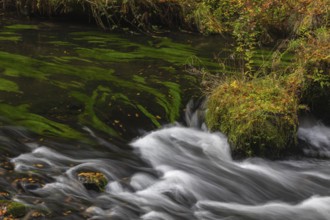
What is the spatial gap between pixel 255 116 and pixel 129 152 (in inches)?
66.3

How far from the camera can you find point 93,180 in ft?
17.6

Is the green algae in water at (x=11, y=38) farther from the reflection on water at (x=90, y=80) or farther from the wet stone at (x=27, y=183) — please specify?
the wet stone at (x=27, y=183)

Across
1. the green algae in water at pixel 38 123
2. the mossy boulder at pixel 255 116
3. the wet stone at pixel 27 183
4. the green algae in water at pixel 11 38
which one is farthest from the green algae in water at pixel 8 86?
the mossy boulder at pixel 255 116

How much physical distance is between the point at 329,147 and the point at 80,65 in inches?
171

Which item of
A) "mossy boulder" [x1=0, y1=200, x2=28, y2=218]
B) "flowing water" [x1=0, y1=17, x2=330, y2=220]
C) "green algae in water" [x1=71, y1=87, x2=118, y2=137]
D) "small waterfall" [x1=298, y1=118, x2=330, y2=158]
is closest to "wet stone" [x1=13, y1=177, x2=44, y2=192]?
"flowing water" [x1=0, y1=17, x2=330, y2=220]

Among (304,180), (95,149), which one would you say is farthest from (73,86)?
(304,180)

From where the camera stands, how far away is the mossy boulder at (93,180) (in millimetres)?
5305

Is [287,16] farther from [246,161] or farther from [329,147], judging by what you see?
[246,161]

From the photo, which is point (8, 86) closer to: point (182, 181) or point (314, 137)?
point (182, 181)

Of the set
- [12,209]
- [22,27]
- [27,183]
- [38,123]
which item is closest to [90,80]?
[38,123]

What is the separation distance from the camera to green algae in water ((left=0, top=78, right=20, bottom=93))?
7.49m

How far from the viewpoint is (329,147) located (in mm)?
7375

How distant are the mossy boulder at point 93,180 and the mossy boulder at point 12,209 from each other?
0.87 meters

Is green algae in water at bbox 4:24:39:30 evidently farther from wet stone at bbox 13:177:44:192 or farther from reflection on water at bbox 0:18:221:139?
wet stone at bbox 13:177:44:192
